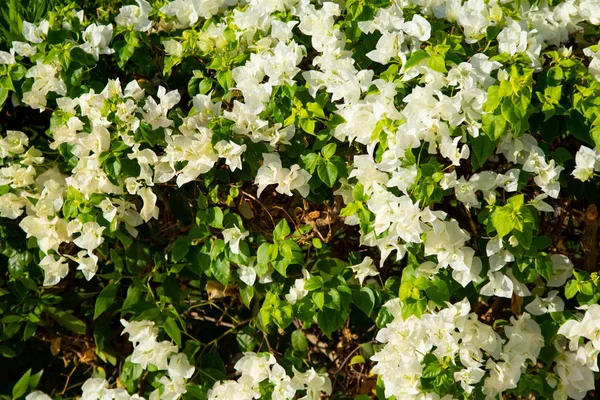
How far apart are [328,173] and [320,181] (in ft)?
0.30

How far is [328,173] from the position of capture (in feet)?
6.78

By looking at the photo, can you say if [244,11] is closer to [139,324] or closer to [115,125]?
[115,125]

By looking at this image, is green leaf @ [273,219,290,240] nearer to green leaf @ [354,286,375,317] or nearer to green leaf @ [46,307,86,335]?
green leaf @ [354,286,375,317]

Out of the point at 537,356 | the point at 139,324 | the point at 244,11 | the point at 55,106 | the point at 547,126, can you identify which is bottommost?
the point at 537,356

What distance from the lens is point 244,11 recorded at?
7.63ft

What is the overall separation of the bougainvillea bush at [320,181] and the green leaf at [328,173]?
19 mm

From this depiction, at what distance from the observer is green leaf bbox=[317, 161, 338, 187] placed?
2061mm

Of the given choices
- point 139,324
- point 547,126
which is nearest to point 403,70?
point 547,126

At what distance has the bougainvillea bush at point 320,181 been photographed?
6.51 ft

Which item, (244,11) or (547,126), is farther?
(244,11)

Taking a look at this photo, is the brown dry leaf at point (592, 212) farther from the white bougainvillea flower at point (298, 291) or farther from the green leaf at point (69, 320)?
the green leaf at point (69, 320)

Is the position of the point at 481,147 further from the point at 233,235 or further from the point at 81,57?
the point at 81,57

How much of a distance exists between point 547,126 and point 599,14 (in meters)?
0.38

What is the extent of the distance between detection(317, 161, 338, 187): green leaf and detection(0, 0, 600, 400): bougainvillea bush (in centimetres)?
2
